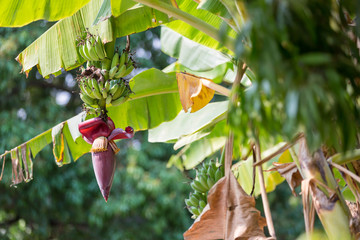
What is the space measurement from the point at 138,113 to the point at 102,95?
51cm

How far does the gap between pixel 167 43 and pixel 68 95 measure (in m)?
2.71

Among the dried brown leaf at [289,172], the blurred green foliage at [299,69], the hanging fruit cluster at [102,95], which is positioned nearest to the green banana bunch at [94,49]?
the hanging fruit cluster at [102,95]

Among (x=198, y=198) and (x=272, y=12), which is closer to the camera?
(x=272, y=12)

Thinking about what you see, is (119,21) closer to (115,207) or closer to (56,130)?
(56,130)

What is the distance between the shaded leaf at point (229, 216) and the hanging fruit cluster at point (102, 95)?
0.85ft

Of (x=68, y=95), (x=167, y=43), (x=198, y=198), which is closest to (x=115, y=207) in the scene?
(x=68, y=95)

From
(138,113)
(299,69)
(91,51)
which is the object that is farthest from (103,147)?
(299,69)

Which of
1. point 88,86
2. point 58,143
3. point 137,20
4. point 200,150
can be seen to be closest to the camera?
point 88,86

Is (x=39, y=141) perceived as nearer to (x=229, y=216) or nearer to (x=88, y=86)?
(x=88, y=86)

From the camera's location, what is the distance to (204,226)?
3.52 ft

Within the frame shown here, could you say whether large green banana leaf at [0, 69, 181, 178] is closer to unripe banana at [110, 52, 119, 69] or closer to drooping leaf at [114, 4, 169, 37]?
drooping leaf at [114, 4, 169, 37]

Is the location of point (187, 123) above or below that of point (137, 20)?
A: below

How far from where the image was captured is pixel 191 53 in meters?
1.79

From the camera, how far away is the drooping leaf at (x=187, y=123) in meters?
1.80
